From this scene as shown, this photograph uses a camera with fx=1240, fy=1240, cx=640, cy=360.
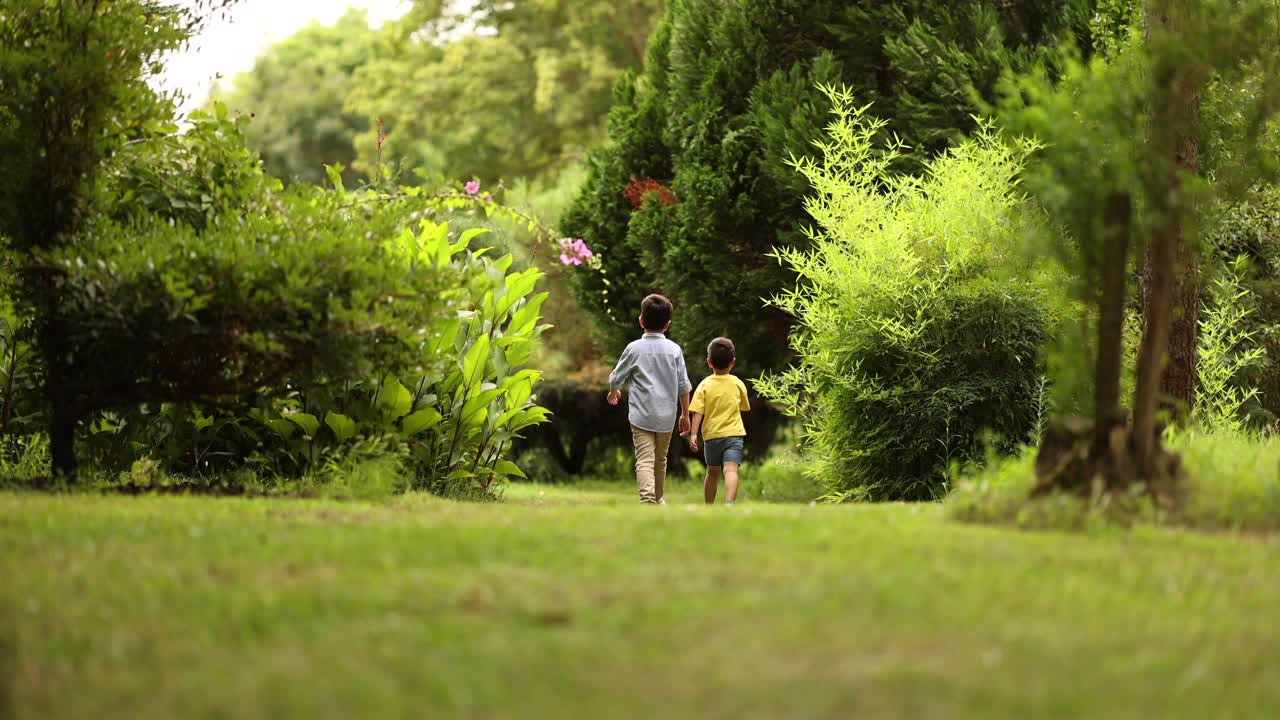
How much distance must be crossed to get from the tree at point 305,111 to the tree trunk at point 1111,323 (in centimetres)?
3604

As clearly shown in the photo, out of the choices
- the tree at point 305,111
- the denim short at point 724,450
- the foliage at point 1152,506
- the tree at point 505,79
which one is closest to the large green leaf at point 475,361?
the denim short at point 724,450

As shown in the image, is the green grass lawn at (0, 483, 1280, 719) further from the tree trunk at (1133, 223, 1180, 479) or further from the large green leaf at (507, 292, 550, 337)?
the large green leaf at (507, 292, 550, 337)

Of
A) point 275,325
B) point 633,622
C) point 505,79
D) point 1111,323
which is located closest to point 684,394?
point 275,325

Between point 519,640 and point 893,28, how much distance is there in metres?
→ 11.3

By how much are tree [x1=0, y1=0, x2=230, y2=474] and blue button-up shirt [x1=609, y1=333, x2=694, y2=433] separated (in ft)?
12.4

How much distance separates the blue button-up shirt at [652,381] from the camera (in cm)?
928

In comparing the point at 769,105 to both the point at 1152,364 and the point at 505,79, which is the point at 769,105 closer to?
the point at 1152,364

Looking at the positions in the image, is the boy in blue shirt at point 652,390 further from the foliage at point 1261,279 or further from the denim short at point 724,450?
the foliage at point 1261,279

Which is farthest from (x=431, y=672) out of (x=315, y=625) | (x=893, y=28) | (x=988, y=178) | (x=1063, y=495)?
(x=893, y=28)

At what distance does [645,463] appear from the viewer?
9273mm

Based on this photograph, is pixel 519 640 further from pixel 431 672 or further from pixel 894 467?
pixel 894 467

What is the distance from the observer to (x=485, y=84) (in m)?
29.6

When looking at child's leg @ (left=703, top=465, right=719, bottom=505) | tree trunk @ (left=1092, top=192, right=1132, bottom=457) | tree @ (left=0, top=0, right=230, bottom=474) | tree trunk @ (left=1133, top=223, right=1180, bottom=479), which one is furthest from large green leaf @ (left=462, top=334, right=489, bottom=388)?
tree trunk @ (left=1133, top=223, right=1180, bottom=479)

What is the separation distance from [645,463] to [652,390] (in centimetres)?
55
